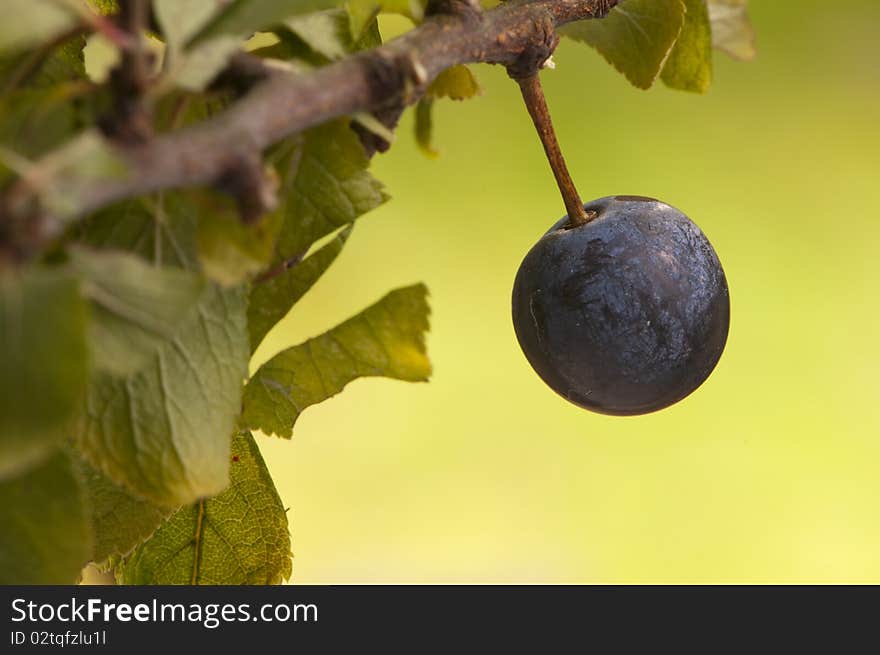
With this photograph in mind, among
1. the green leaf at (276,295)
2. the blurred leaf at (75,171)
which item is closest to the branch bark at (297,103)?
the blurred leaf at (75,171)

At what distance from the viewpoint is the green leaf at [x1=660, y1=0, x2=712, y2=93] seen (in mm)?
559

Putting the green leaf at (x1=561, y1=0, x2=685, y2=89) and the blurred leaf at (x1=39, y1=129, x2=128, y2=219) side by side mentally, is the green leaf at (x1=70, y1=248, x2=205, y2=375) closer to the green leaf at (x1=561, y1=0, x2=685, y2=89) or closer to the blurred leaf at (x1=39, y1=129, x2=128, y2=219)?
the blurred leaf at (x1=39, y1=129, x2=128, y2=219)

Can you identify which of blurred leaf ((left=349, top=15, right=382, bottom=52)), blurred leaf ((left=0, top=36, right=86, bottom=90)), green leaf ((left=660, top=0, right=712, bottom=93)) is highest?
green leaf ((left=660, top=0, right=712, bottom=93))

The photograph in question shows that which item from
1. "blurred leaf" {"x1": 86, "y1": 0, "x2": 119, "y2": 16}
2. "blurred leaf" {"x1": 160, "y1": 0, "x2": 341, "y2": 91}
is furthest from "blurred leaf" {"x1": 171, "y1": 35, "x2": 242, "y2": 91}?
"blurred leaf" {"x1": 86, "y1": 0, "x2": 119, "y2": 16}

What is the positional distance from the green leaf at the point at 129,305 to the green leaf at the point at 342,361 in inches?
4.8

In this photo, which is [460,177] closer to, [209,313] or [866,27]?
[866,27]

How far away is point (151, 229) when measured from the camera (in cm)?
32

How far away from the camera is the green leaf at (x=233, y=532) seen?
0.51 metres

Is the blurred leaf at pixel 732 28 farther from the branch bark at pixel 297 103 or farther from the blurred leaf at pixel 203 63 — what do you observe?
the blurred leaf at pixel 203 63

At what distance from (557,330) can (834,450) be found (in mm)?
1426

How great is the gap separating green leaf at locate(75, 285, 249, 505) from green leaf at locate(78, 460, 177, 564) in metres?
0.11

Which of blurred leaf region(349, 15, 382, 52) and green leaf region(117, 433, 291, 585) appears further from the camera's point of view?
green leaf region(117, 433, 291, 585)

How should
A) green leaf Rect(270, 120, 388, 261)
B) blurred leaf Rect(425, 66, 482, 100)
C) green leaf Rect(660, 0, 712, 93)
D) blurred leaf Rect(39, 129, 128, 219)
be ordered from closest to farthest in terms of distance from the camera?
1. blurred leaf Rect(39, 129, 128, 219)
2. green leaf Rect(270, 120, 388, 261)
3. blurred leaf Rect(425, 66, 482, 100)
4. green leaf Rect(660, 0, 712, 93)

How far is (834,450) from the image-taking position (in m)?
1.78
